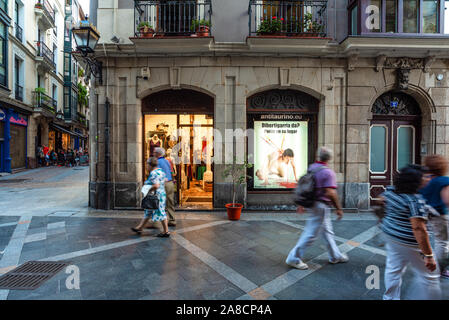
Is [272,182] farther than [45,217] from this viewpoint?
Yes

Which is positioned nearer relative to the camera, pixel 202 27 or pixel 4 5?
pixel 202 27

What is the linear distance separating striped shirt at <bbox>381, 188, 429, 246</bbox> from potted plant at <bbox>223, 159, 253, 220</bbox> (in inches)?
169

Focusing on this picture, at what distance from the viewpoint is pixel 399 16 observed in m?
7.52

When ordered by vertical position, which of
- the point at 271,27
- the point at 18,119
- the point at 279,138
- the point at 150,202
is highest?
the point at 271,27

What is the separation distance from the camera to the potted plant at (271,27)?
7484mm

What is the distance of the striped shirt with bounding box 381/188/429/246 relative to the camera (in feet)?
8.12

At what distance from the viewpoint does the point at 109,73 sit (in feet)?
26.0

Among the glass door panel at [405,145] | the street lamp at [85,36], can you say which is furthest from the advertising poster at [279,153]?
the street lamp at [85,36]

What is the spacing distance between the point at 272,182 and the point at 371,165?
326 cm

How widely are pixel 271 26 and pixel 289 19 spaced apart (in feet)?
3.33

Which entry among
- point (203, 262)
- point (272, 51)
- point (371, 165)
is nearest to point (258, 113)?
point (272, 51)

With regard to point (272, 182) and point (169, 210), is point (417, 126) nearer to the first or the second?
point (272, 182)

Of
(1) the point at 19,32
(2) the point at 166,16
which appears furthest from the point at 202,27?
(1) the point at 19,32

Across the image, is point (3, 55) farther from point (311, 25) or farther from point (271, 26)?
point (311, 25)
